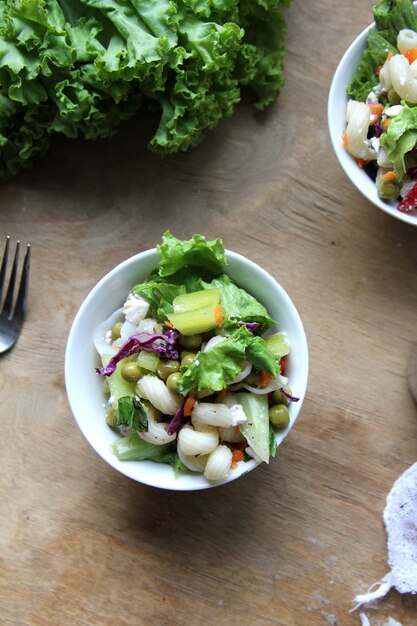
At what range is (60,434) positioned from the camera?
2.37 m

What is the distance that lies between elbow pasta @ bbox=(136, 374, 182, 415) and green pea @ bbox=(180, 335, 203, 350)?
0.37 feet

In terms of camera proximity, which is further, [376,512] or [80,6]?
[376,512]

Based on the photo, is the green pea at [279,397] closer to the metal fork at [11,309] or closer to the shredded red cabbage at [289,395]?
the shredded red cabbage at [289,395]

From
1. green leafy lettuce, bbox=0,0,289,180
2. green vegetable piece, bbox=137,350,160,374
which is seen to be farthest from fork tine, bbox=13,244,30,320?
green vegetable piece, bbox=137,350,160,374

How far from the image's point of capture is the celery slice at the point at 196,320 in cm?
189

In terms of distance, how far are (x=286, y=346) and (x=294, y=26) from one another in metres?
1.09

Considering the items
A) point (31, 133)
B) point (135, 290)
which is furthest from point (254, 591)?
point (31, 133)

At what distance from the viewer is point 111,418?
206 centimetres

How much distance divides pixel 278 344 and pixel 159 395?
0.35 m

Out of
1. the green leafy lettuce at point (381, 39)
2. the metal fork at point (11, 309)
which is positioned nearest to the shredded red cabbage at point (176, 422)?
the metal fork at point (11, 309)

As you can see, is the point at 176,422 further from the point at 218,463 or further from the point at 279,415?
the point at 279,415

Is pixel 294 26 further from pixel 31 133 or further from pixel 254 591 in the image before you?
pixel 254 591

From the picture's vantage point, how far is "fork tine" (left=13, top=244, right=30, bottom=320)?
235 centimetres

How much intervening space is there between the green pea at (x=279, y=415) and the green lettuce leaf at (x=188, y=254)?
40 cm
